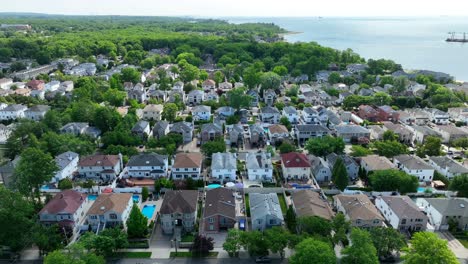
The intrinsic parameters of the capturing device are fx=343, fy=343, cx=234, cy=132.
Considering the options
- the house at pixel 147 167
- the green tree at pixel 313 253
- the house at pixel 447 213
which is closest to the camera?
the green tree at pixel 313 253

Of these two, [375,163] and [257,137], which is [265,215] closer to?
[375,163]

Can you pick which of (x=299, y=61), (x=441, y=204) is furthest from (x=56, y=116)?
(x=299, y=61)

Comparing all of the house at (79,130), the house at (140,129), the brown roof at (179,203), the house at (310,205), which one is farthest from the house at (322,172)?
the house at (79,130)

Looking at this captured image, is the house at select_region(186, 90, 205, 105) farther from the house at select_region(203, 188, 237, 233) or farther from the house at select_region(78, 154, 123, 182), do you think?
the house at select_region(203, 188, 237, 233)

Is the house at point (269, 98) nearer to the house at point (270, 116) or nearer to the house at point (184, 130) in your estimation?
the house at point (270, 116)

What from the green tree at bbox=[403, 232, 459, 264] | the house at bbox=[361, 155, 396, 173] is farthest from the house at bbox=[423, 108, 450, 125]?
the green tree at bbox=[403, 232, 459, 264]

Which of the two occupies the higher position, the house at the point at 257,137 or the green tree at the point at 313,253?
the green tree at the point at 313,253

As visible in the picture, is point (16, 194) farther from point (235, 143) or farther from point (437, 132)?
point (437, 132)
